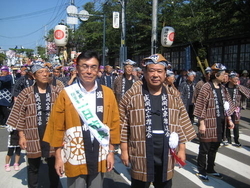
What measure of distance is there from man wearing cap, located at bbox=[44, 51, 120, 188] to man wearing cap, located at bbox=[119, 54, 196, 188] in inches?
10.3

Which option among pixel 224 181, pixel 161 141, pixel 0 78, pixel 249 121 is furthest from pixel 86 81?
pixel 249 121

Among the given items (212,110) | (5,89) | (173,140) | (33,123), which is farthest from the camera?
(5,89)

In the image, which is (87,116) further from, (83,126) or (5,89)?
(5,89)

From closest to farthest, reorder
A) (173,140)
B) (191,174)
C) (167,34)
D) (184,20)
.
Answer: (173,140) < (191,174) < (167,34) < (184,20)

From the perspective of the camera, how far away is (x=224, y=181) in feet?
13.2

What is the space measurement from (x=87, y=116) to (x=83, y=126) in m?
0.11

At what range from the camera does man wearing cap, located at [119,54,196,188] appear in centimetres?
240

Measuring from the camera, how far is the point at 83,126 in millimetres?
2242

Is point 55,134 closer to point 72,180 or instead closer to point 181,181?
point 72,180

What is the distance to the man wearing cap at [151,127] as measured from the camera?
2.40m

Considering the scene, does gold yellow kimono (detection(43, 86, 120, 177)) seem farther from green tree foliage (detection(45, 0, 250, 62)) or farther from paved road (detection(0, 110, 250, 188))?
green tree foliage (detection(45, 0, 250, 62))

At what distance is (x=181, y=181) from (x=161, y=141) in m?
2.00

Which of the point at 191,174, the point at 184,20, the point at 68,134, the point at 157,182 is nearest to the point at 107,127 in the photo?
the point at 68,134

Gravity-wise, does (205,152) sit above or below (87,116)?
below
